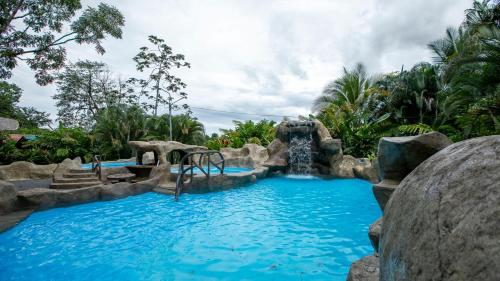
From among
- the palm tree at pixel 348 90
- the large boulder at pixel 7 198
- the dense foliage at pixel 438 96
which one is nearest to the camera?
the large boulder at pixel 7 198

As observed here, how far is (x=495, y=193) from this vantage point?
0.94m

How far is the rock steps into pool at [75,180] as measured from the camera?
7953mm

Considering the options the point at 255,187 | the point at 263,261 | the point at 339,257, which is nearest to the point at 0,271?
the point at 263,261

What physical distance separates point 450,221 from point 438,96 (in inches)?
565

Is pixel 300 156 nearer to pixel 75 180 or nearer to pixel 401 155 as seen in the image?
pixel 75 180

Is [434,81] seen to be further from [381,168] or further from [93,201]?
[93,201]

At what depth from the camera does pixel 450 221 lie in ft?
3.38

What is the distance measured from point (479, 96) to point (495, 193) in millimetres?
9875

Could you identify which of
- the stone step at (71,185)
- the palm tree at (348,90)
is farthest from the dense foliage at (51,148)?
the palm tree at (348,90)

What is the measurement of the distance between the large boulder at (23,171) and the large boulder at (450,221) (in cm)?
1369

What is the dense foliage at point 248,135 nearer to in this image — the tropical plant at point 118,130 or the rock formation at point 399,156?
the tropical plant at point 118,130

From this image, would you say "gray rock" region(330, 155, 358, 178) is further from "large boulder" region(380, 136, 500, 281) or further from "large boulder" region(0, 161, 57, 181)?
"large boulder" region(0, 161, 57, 181)

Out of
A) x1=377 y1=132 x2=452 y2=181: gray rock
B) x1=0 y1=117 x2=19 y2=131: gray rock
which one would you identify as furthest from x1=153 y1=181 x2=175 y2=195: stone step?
x1=377 y1=132 x2=452 y2=181: gray rock

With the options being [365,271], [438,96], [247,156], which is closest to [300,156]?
[247,156]
